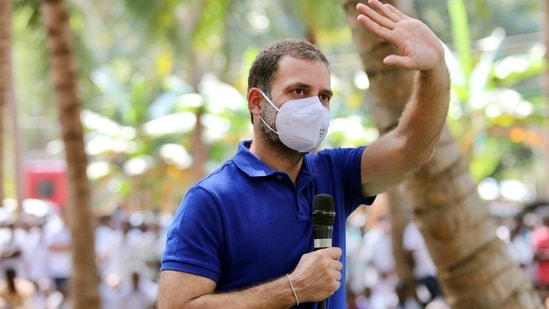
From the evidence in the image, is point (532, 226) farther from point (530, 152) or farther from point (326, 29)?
point (530, 152)

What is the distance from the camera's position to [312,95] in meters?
3.59

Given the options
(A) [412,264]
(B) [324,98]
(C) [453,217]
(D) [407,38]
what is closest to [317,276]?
(B) [324,98]

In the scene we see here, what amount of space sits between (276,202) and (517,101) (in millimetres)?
21504

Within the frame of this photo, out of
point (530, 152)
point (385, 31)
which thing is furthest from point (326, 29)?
point (530, 152)

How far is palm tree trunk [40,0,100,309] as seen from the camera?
37.3ft

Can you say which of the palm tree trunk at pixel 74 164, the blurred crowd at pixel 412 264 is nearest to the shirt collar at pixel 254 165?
the blurred crowd at pixel 412 264

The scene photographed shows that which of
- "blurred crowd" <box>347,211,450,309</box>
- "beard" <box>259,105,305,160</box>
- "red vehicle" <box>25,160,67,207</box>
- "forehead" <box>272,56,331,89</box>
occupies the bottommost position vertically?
"blurred crowd" <box>347,211,450,309</box>

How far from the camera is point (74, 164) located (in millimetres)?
11375

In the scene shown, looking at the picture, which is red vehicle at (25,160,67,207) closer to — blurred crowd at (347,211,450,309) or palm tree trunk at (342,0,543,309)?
blurred crowd at (347,211,450,309)

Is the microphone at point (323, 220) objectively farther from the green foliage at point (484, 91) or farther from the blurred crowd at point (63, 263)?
the green foliage at point (484, 91)

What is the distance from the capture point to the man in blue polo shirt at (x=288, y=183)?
11.1ft

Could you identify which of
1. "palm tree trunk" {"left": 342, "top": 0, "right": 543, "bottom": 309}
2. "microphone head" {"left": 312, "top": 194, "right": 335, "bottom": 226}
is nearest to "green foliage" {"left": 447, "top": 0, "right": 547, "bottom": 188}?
"palm tree trunk" {"left": 342, "top": 0, "right": 543, "bottom": 309}

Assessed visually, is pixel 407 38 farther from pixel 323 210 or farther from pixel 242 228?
pixel 242 228

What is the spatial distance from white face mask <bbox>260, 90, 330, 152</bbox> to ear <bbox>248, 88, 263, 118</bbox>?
7 centimetres
